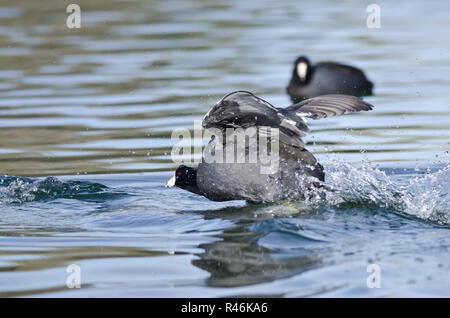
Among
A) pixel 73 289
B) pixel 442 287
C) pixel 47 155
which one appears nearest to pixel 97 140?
pixel 47 155

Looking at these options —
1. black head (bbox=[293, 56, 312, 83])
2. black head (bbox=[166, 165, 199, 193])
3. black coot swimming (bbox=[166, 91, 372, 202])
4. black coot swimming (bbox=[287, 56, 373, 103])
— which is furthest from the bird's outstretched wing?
black head (bbox=[293, 56, 312, 83])

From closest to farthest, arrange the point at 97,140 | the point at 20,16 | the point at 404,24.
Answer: the point at 97,140
the point at 404,24
the point at 20,16

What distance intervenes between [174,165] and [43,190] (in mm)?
1446

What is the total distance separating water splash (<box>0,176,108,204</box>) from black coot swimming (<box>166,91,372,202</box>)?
1.11m

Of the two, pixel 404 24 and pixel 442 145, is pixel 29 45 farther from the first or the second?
pixel 442 145

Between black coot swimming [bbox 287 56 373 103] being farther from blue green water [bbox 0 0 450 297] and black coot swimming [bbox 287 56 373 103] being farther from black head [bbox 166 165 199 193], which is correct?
black head [bbox 166 165 199 193]

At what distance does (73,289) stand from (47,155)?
401cm

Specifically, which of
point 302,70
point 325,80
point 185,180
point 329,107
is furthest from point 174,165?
point 325,80

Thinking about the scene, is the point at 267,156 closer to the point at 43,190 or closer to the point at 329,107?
the point at 329,107

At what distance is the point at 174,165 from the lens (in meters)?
7.77

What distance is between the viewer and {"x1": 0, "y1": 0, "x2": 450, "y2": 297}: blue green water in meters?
4.66
